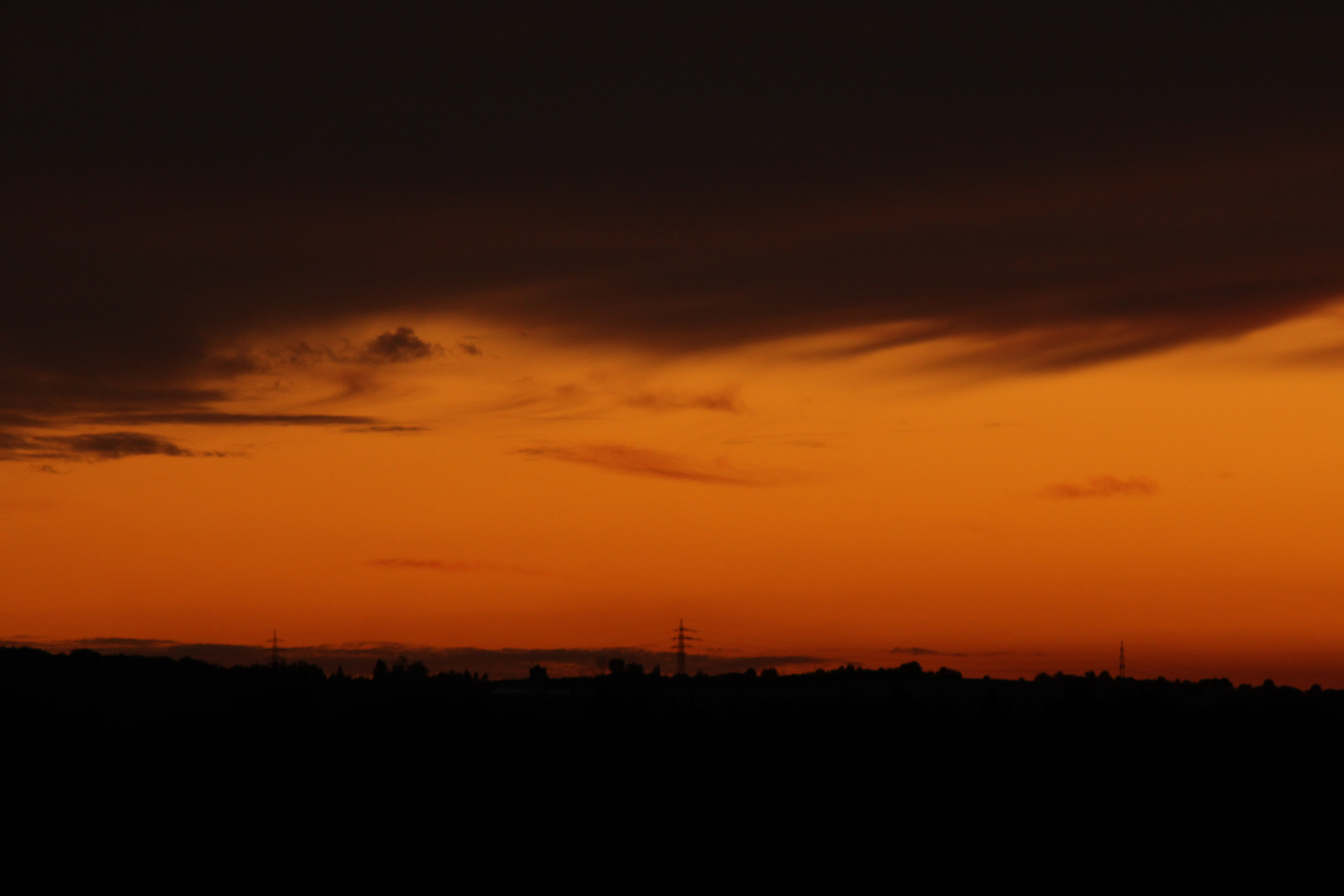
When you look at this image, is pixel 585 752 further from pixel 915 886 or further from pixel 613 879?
pixel 915 886

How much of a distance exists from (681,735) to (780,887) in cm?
5727

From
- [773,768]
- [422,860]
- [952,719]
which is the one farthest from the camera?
[952,719]

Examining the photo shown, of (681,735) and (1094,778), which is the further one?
(681,735)

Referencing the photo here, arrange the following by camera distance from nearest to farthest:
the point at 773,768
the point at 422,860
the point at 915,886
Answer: the point at 915,886, the point at 422,860, the point at 773,768

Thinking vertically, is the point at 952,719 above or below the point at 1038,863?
above

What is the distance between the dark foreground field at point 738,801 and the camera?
148m

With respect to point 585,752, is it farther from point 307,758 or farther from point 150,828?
point 150,828

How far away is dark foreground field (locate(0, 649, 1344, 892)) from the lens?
14825cm

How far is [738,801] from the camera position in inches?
6722

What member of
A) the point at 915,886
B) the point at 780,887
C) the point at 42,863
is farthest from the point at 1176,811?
the point at 42,863

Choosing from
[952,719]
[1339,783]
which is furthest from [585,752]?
[1339,783]

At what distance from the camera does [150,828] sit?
528ft

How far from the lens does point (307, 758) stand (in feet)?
612

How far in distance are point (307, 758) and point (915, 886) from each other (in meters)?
79.0
